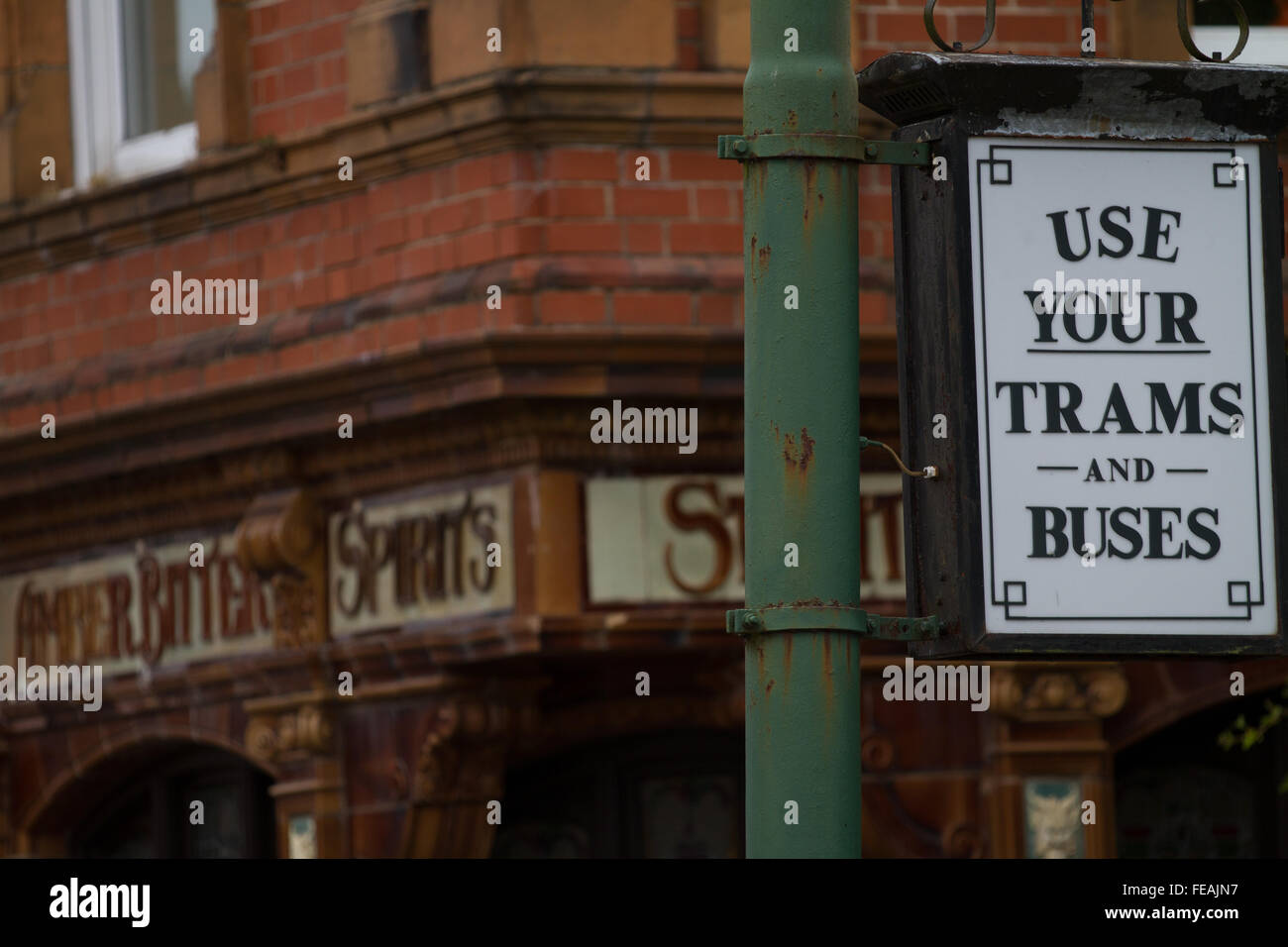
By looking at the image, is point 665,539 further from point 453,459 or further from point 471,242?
point 471,242

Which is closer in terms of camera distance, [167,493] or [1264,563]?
[1264,563]

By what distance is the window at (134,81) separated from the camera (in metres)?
12.0

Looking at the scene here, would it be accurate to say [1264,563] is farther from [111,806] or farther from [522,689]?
[111,806]

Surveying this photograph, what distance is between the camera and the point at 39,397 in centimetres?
1226

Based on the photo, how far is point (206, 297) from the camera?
38.6 feet

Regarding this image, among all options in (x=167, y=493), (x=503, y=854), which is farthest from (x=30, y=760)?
(x=503, y=854)

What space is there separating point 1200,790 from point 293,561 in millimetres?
3752

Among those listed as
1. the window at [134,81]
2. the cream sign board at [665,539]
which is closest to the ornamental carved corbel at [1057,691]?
the cream sign board at [665,539]

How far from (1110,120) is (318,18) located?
6.87 metres

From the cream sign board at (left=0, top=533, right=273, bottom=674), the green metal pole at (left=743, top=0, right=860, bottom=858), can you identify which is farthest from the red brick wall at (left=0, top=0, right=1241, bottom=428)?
the green metal pole at (left=743, top=0, right=860, bottom=858)

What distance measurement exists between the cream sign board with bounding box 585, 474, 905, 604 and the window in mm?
2880

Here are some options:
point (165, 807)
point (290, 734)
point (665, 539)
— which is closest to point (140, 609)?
point (165, 807)
